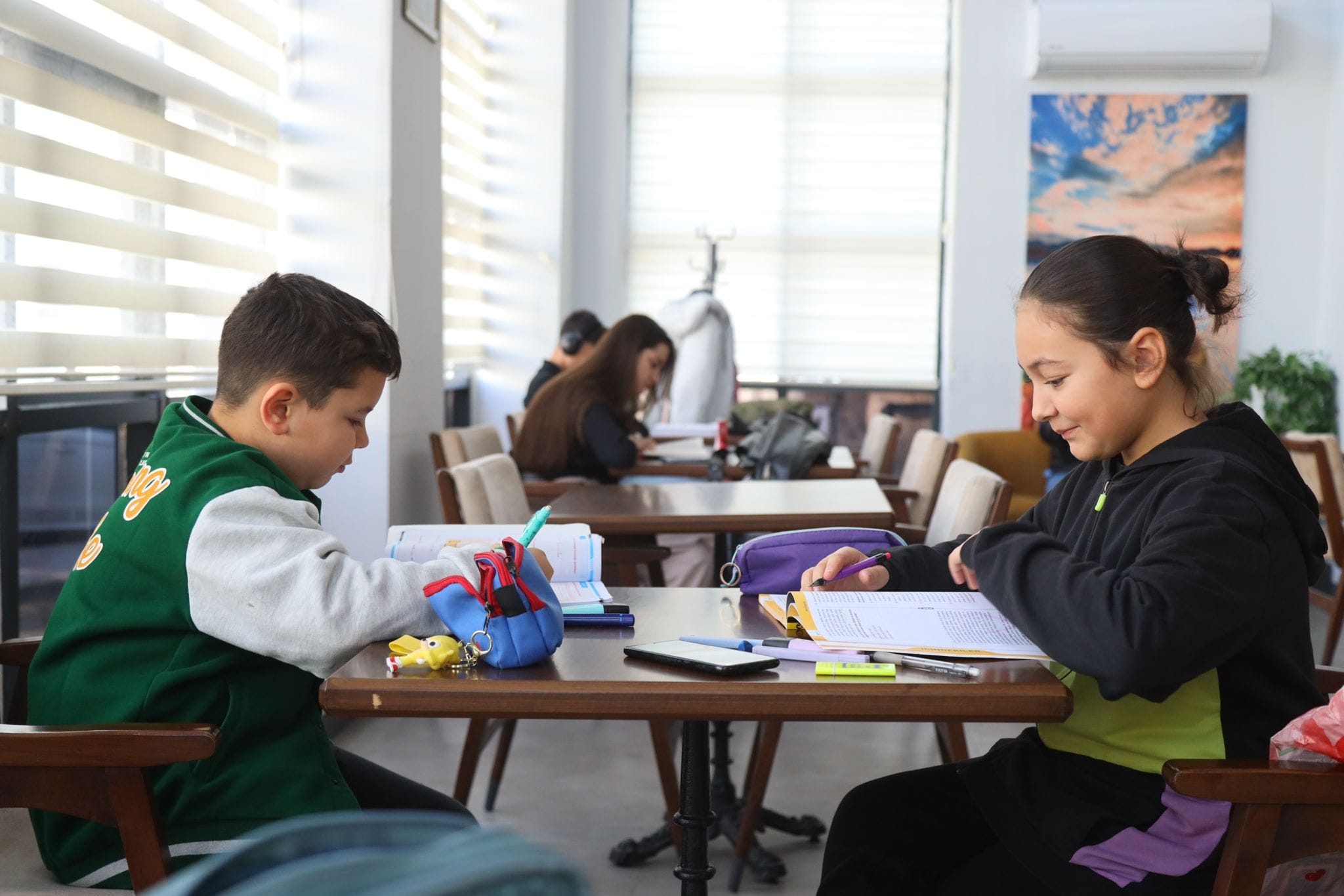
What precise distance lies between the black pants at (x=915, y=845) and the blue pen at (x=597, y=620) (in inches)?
13.8

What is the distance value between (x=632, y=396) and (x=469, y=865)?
12.8 ft

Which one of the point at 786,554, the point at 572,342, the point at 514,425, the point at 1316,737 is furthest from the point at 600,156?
the point at 1316,737

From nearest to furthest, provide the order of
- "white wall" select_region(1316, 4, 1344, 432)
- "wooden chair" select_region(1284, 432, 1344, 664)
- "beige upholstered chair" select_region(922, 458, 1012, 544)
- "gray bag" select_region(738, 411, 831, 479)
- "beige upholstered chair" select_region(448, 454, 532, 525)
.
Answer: "beige upholstered chair" select_region(922, 458, 1012, 544)
"beige upholstered chair" select_region(448, 454, 532, 525)
"gray bag" select_region(738, 411, 831, 479)
"wooden chair" select_region(1284, 432, 1344, 664)
"white wall" select_region(1316, 4, 1344, 432)

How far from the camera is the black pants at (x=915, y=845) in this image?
4.66 ft

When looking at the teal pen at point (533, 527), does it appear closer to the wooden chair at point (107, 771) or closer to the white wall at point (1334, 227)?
the wooden chair at point (107, 771)

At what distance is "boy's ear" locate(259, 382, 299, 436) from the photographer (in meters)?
1.48

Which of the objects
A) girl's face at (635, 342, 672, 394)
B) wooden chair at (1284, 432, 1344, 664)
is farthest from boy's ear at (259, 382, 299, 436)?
wooden chair at (1284, 432, 1344, 664)

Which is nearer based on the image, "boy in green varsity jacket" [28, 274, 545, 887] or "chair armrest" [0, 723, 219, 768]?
"chair armrest" [0, 723, 219, 768]

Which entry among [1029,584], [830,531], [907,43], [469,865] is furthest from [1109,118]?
[469,865]

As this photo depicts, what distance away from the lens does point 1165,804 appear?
131 cm

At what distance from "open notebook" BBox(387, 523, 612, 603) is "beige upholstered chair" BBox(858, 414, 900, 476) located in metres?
3.32

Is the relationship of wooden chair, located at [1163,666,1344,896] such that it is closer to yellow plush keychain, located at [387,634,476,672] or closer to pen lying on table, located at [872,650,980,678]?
pen lying on table, located at [872,650,980,678]

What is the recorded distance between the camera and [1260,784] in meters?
1.16

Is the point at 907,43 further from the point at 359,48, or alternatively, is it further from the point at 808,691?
the point at 808,691
